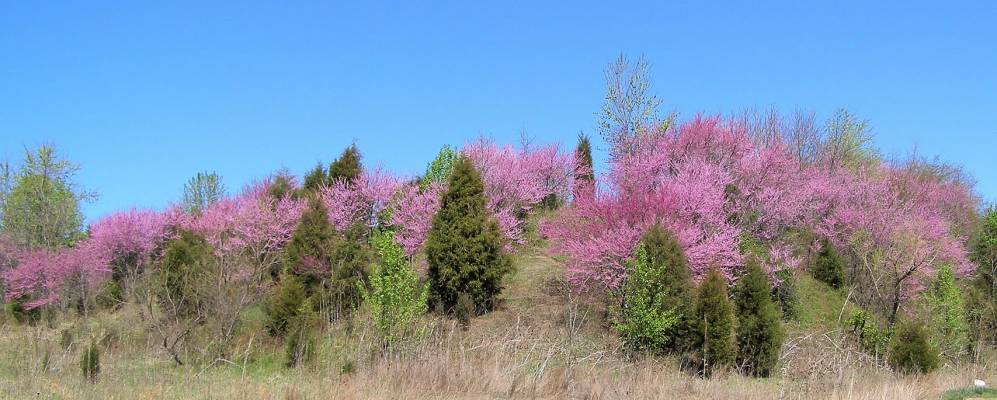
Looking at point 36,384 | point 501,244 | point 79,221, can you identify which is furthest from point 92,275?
point 36,384

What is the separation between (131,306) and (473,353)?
10342 mm

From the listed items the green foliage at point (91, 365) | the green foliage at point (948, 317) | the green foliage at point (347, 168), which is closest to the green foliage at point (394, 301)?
the green foliage at point (91, 365)

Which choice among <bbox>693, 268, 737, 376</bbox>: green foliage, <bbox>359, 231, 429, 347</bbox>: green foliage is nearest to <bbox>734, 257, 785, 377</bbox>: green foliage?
<bbox>693, 268, 737, 376</bbox>: green foliage

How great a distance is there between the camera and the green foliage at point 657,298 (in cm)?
1549

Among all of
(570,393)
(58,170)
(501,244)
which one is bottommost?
(570,393)

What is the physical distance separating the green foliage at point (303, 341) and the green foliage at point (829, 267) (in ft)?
52.4

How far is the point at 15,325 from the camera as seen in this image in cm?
2503

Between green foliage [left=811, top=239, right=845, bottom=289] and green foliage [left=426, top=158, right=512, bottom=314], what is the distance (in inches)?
412

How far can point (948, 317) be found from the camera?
1677cm

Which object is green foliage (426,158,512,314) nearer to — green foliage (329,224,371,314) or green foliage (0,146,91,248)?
green foliage (329,224,371,314)

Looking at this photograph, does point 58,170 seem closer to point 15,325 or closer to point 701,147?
point 15,325

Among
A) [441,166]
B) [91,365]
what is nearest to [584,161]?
[441,166]

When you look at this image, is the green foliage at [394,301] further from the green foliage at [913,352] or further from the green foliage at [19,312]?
the green foliage at [19,312]

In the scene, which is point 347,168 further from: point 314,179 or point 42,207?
point 42,207
